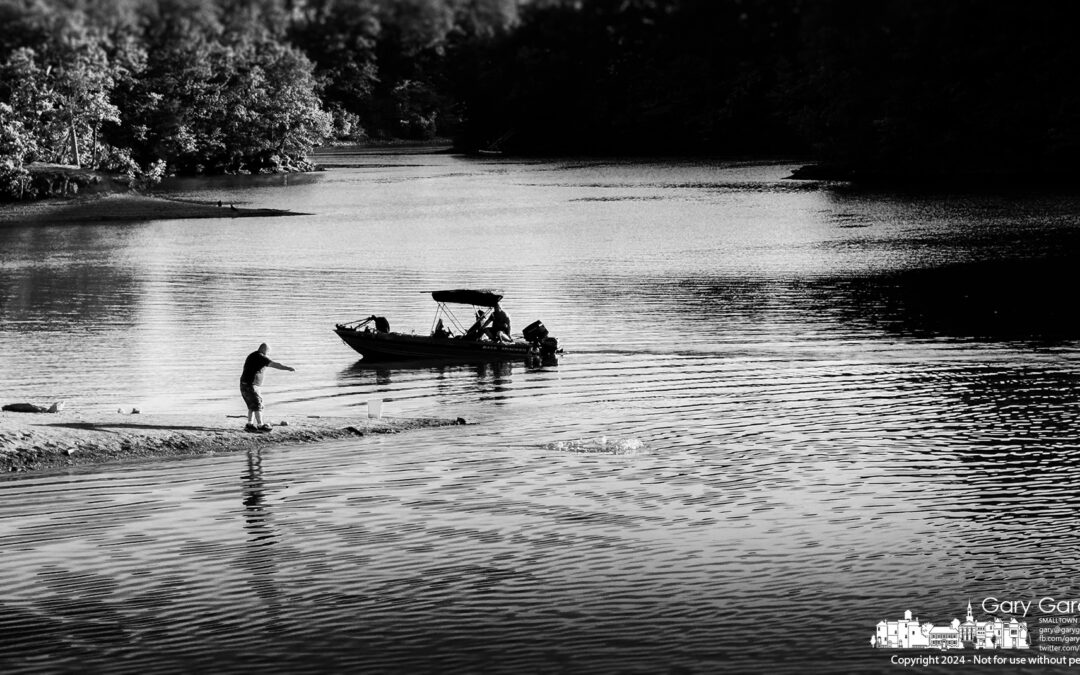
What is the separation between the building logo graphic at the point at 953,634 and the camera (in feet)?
84.4

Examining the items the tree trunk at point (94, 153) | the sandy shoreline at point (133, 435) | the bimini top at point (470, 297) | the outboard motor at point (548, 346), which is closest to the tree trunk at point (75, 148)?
the tree trunk at point (94, 153)

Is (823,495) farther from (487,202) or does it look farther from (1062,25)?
(1062,25)

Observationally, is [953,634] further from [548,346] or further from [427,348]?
[427,348]

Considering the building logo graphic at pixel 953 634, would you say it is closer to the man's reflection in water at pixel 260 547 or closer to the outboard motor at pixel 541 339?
the man's reflection in water at pixel 260 547

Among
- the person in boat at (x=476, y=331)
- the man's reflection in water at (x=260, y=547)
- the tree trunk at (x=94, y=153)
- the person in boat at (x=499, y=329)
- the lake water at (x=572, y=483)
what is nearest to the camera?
the lake water at (x=572, y=483)

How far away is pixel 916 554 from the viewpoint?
30766 millimetres

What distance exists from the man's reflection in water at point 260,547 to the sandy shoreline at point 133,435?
2234 mm

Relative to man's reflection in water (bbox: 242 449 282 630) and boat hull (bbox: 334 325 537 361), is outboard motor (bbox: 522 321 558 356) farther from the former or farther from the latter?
man's reflection in water (bbox: 242 449 282 630)

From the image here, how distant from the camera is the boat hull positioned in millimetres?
57344

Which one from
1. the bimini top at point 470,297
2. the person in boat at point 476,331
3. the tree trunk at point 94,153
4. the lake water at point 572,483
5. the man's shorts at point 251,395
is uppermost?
the tree trunk at point 94,153

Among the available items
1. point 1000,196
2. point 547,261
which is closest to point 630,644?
point 547,261

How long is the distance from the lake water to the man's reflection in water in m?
0.10

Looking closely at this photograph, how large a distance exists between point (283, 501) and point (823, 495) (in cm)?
1293

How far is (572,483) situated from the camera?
120 ft
